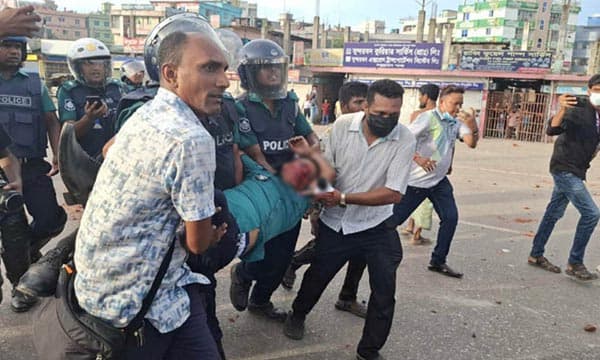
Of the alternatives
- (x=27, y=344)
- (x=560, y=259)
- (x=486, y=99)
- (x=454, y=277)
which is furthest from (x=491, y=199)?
(x=486, y=99)

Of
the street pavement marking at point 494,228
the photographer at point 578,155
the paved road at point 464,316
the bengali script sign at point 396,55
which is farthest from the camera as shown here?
the bengali script sign at point 396,55

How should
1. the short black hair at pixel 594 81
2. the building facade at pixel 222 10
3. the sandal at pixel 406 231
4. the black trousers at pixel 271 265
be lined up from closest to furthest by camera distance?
the black trousers at pixel 271 265, the short black hair at pixel 594 81, the sandal at pixel 406 231, the building facade at pixel 222 10

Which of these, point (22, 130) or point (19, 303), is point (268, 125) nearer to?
point (22, 130)

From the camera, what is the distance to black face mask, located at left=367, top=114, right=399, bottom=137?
8.65 feet

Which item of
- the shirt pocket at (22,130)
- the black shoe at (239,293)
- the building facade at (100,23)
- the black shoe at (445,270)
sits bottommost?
the black shoe at (445,270)

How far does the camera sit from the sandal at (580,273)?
171 inches

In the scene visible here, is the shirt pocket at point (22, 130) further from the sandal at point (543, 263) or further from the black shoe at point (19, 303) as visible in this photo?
the sandal at point (543, 263)

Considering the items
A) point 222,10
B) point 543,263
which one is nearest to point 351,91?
point 543,263

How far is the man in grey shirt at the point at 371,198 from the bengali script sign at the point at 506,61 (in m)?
21.0

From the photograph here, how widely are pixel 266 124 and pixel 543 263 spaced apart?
315 cm

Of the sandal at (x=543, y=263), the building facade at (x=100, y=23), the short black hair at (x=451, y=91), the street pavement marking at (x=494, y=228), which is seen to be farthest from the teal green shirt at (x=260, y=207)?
the building facade at (x=100, y=23)

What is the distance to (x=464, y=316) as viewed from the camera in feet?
11.8

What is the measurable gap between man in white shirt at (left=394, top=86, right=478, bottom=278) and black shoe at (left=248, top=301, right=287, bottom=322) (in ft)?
4.68

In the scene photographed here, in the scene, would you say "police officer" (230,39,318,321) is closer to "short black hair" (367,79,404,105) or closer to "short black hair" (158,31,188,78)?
"short black hair" (367,79,404,105)
